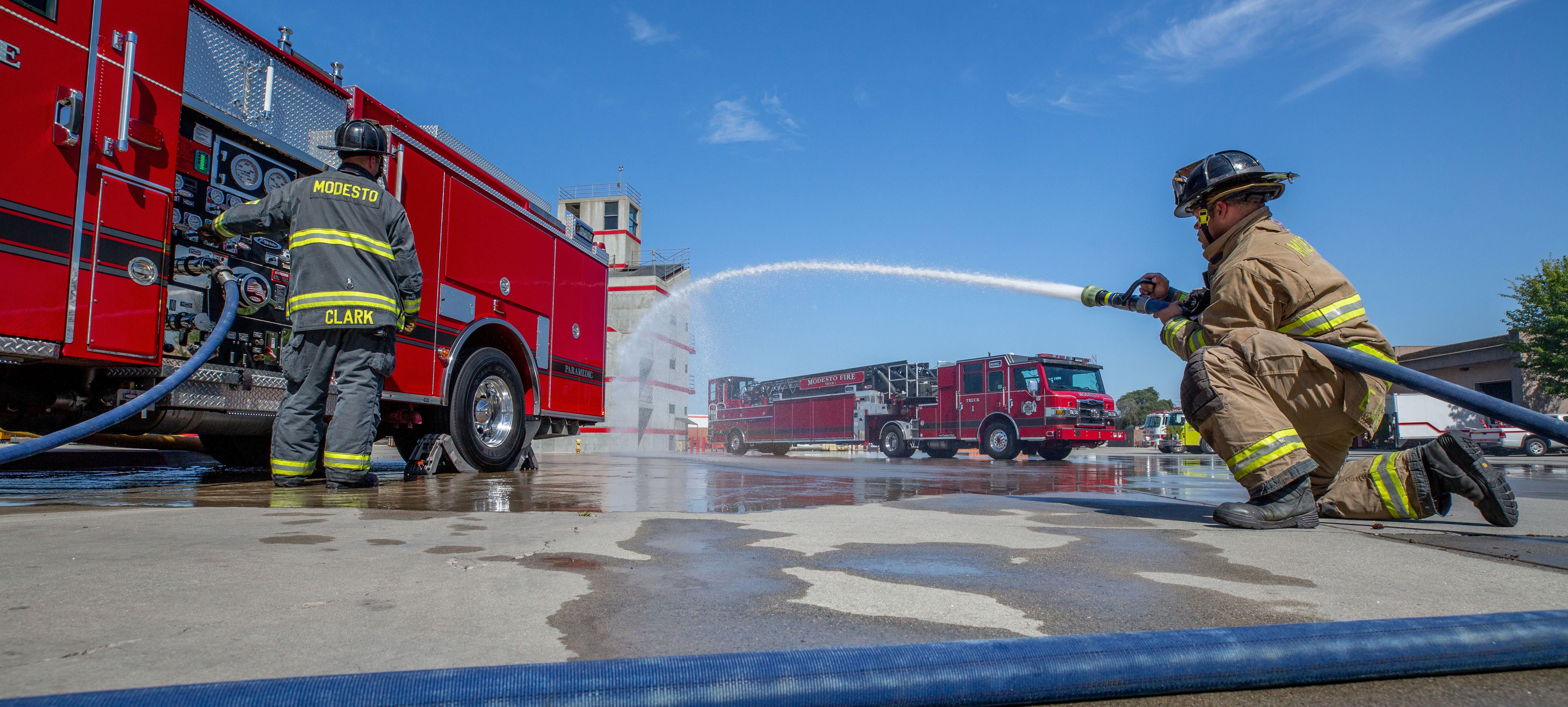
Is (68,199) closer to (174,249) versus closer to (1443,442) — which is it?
(174,249)

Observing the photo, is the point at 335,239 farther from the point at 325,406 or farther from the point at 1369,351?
the point at 1369,351

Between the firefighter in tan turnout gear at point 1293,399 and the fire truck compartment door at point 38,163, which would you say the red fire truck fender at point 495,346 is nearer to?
the fire truck compartment door at point 38,163

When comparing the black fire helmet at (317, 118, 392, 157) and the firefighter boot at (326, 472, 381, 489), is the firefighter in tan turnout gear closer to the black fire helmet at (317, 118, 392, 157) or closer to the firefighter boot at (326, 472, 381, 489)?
the firefighter boot at (326, 472, 381, 489)

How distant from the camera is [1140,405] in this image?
79.1 meters

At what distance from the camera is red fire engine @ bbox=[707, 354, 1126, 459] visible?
15789mm

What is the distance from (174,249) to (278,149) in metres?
0.81

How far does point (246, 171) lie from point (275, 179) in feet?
0.58

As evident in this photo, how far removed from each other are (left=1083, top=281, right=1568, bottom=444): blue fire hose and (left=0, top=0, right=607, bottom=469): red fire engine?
4.52 metres

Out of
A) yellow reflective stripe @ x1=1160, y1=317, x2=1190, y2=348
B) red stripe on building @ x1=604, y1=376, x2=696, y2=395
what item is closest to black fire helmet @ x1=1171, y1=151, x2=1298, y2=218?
yellow reflective stripe @ x1=1160, y1=317, x2=1190, y2=348

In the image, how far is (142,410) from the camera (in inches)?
141

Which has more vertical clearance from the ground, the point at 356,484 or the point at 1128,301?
the point at 1128,301

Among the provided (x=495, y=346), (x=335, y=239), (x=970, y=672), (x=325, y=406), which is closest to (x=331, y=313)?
(x=335, y=239)

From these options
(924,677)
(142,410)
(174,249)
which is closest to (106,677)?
(924,677)

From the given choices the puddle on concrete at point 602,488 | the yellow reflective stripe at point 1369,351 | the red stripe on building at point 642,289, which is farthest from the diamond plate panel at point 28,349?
the red stripe on building at point 642,289
